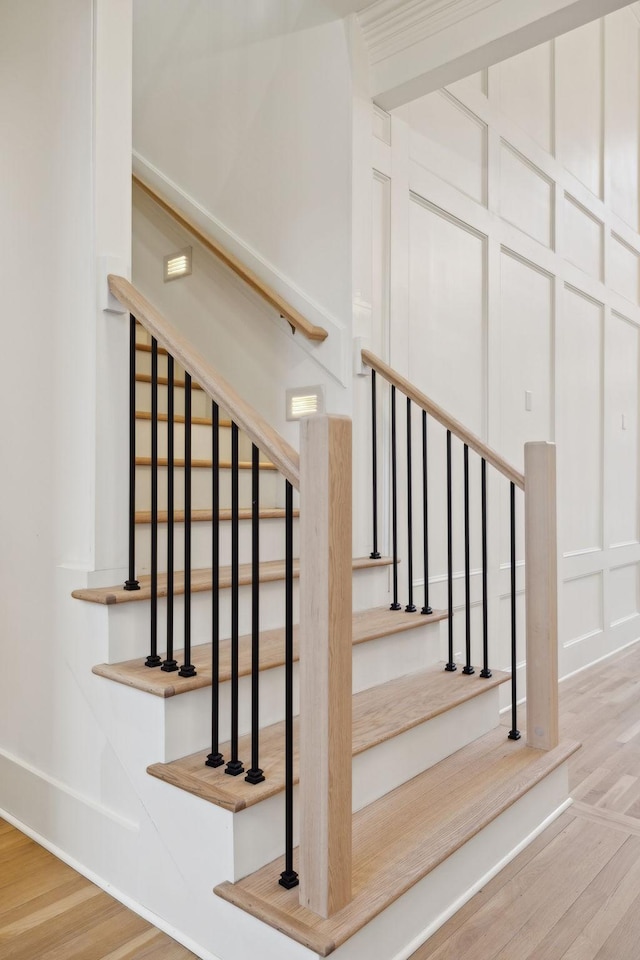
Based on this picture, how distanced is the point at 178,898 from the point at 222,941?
0.53ft

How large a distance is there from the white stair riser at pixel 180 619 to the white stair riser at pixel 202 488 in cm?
45

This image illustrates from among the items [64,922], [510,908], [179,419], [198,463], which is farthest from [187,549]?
[510,908]

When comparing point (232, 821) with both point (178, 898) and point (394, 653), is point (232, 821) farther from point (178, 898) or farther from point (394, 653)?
point (394, 653)

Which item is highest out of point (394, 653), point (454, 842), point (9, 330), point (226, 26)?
point (226, 26)

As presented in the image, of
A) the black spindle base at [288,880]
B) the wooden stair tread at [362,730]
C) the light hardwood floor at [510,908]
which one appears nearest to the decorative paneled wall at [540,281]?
the wooden stair tread at [362,730]

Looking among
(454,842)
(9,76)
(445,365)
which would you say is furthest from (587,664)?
(9,76)

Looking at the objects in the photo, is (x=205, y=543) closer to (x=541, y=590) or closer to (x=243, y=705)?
(x=243, y=705)

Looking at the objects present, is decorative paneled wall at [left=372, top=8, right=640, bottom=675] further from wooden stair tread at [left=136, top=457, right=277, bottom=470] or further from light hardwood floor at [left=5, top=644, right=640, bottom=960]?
light hardwood floor at [left=5, top=644, right=640, bottom=960]

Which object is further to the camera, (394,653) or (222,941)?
(394,653)

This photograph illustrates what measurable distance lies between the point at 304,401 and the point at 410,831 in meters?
1.63

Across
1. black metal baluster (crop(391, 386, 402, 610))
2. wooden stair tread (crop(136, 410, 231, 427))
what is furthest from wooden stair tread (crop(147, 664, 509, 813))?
wooden stair tread (crop(136, 410, 231, 427))

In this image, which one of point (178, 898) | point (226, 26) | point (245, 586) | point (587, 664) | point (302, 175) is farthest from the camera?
point (587, 664)

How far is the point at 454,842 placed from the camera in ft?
5.66

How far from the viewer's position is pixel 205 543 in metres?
2.38
